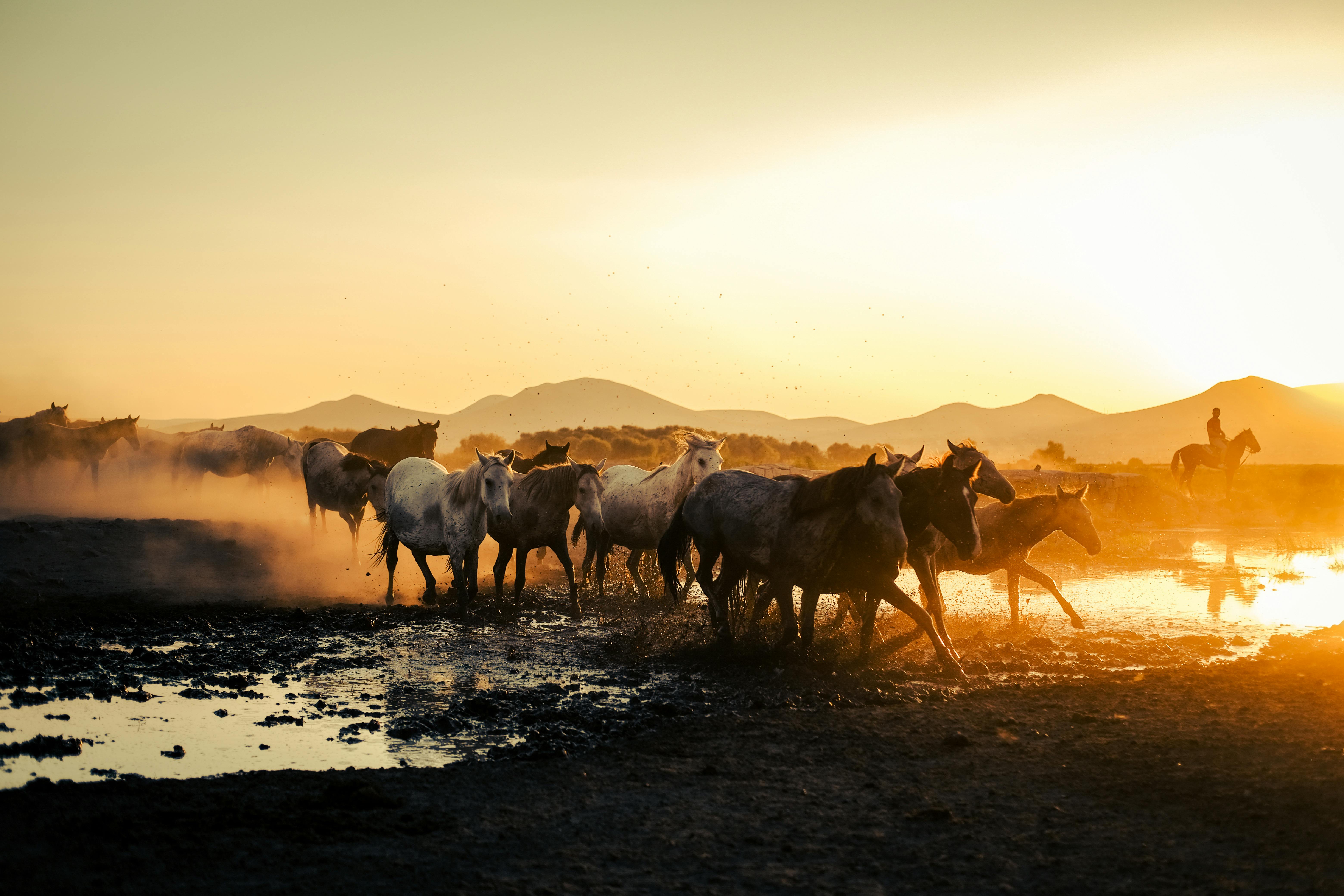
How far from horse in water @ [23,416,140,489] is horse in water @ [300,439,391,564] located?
10.2m

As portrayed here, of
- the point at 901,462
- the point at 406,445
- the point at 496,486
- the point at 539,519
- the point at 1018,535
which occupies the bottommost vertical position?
the point at 1018,535

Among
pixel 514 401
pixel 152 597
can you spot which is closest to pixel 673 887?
pixel 152 597

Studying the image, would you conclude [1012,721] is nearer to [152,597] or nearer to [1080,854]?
[1080,854]

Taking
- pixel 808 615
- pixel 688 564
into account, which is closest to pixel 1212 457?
pixel 688 564

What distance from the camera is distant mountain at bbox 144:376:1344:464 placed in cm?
11044

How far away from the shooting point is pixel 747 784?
17.7 feet

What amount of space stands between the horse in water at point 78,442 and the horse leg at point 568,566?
18.0 metres

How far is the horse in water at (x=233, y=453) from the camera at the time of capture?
79.5ft

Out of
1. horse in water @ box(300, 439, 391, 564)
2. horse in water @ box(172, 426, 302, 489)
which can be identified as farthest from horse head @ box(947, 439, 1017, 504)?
horse in water @ box(172, 426, 302, 489)

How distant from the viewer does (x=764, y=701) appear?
24.5 feet

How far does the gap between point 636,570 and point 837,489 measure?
6548 mm

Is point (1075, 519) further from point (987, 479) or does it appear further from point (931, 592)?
point (931, 592)

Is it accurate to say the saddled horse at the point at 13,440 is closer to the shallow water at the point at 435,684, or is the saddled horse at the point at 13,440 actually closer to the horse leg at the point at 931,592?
the shallow water at the point at 435,684

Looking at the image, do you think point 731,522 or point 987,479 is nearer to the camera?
point 731,522
